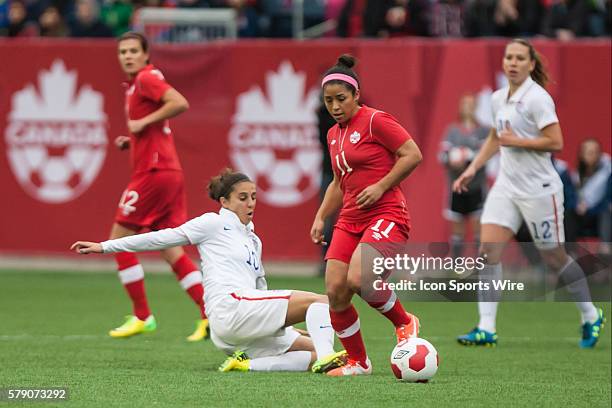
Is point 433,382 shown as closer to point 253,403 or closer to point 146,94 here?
point 253,403

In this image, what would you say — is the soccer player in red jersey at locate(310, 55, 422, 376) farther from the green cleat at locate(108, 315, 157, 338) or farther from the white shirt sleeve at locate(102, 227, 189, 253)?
the green cleat at locate(108, 315, 157, 338)

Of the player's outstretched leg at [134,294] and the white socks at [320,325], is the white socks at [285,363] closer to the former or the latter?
the white socks at [320,325]

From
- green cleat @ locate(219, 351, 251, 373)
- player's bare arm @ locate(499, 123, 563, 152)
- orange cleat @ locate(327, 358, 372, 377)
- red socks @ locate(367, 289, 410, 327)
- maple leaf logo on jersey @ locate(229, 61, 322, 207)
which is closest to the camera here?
red socks @ locate(367, 289, 410, 327)

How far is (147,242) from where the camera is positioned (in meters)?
8.63

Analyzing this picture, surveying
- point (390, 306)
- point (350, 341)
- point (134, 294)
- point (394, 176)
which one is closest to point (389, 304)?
point (390, 306)

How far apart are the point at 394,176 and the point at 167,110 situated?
3100mm

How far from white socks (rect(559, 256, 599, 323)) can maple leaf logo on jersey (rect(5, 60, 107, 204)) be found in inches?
312

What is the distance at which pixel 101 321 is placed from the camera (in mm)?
12336

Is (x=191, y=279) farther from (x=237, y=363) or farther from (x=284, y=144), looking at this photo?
(x=284, y=144)

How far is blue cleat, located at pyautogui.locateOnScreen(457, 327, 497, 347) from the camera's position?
10.8 meters

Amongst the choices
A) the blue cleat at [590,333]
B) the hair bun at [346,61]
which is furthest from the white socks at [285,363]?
the blue cleat at [590,333]

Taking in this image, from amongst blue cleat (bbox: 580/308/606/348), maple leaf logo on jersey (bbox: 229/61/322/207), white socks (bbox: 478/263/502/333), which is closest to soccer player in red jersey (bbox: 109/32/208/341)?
white socks (bbox: 478/263/502/333)

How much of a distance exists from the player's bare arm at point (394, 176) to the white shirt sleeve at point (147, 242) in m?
1.28

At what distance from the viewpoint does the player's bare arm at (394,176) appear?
27.3 feet
